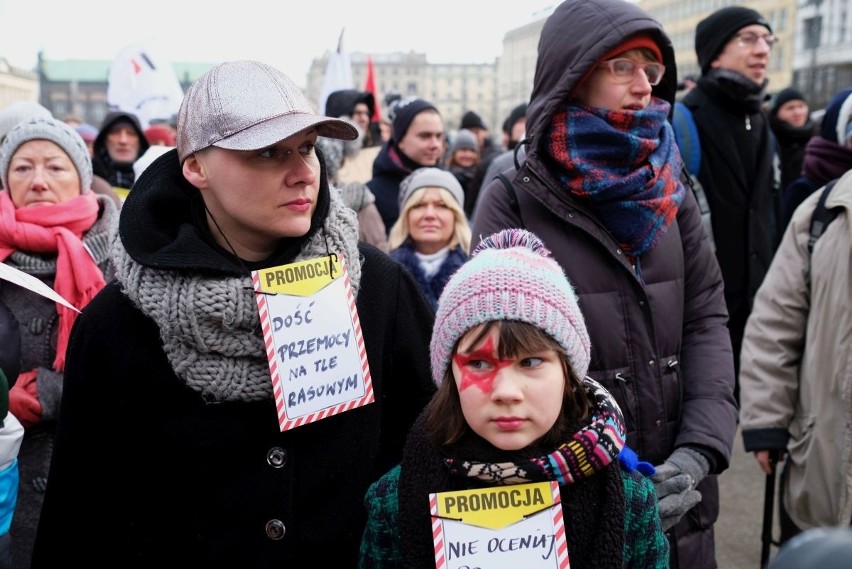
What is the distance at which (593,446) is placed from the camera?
1723 mm

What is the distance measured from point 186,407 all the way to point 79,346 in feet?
1.05

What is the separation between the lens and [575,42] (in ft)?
7.65

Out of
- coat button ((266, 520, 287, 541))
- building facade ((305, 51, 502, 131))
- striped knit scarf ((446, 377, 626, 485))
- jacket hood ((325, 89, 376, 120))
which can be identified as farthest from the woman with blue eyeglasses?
building facade ((305, 51, 502, 131))

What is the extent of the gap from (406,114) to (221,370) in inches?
173

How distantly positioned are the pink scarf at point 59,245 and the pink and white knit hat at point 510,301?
1830mm

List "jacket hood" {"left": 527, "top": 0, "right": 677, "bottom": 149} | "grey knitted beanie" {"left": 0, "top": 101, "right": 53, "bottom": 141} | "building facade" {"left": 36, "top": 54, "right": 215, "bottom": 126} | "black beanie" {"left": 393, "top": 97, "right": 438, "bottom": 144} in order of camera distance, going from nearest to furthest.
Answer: "jacket hood" {"left": 527, "top": 0, "right": 677, "bottom": 149} < "grey knitted beanie" {"left": 0, "top": 101, "right": 53, "bottom": 141} < "black beanie" {"left": 393, "top": 97, "right": 438, "bottom": 144} < "building facade" {"left": 36, "top": 54, "right": 215, "bottom": 126}

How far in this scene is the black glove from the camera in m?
2.03

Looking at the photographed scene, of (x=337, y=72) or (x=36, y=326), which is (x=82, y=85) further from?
(x=36, y=326)

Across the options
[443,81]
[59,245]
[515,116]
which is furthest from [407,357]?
[443,81]

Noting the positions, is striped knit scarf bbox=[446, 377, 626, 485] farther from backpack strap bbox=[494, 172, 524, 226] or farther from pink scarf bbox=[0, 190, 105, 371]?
pink scarf bbox=[0, 190, 105, 371]

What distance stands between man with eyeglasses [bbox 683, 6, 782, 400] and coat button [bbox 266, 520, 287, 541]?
3064mm

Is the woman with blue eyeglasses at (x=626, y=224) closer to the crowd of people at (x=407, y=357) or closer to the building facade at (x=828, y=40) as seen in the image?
the crowd of people at (x=407, y=357)

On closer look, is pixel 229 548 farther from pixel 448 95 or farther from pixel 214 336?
pixel 448 95

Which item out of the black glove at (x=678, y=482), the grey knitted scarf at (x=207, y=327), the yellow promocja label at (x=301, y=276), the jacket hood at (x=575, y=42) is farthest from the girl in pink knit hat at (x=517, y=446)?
the jacket hood at (x=575, y=42)
